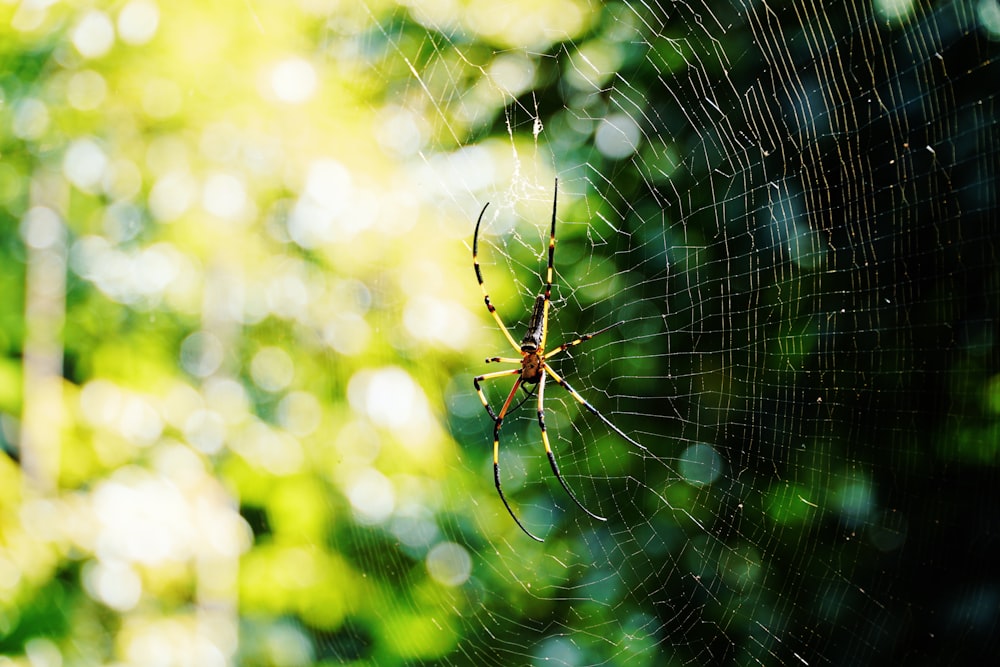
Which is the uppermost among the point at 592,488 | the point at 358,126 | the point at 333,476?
the point at 358,126

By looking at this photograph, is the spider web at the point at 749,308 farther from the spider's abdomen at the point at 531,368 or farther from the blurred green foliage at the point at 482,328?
the spider's abdomen at the point at 531,368

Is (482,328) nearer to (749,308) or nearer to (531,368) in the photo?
(531,368)

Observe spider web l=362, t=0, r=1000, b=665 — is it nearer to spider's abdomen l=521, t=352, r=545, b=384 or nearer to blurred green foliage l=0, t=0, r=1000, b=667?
blurred green foliage l=0, t=0, r=1000, b=667

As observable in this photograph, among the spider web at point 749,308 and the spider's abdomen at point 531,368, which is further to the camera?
the spider's abdomen at point 531,368

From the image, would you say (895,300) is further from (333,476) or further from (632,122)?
(333,476)

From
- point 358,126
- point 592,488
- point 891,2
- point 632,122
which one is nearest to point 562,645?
point 592,488

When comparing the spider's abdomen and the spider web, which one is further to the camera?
the spider's abdomen

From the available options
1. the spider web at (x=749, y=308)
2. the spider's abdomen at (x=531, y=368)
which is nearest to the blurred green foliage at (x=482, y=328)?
the spider web at (x=749, y=308)

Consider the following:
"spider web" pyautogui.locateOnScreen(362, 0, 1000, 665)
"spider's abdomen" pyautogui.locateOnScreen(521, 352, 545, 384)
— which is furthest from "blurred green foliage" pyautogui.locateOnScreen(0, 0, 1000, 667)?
"spider's abdomen" pyautogui.locateOnScreen(521, 352, 545, 384)
